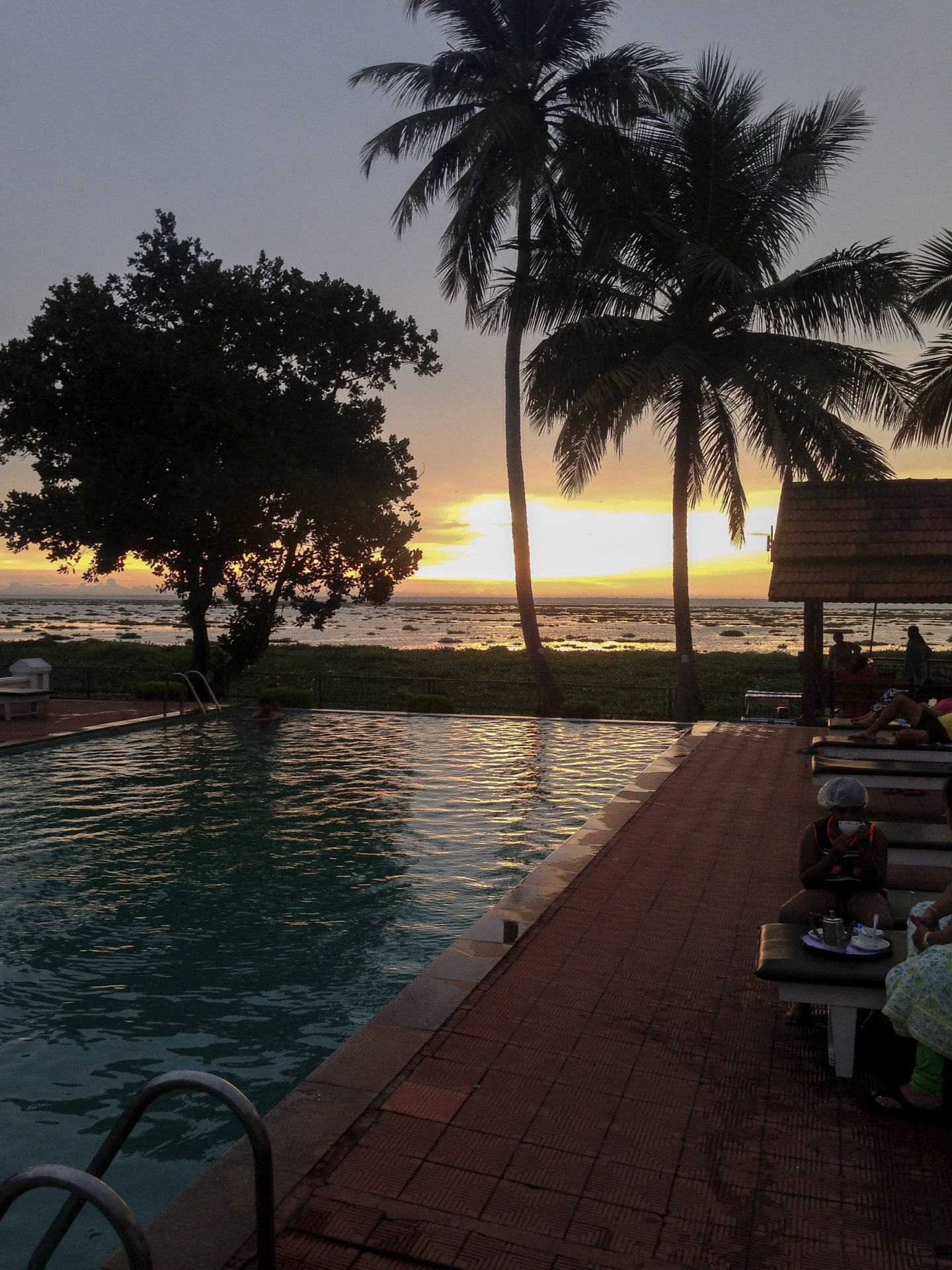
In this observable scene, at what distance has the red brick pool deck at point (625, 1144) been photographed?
366 centimetres

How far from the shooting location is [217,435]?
2347cm

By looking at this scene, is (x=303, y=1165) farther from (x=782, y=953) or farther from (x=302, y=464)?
(x=302, y=464)

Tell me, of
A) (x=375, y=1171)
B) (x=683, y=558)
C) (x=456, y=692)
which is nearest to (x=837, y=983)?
(x=375, y=1171)

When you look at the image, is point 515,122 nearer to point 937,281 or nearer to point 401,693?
point 937,281

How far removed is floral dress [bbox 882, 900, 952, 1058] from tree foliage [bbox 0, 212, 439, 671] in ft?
67.0

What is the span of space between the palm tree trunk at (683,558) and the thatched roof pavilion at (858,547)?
4.80 meters

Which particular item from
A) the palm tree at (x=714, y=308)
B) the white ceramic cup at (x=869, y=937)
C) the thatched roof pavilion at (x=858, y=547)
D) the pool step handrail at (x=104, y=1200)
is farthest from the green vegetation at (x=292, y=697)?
the pool step handrail at (x=104, y=1200)

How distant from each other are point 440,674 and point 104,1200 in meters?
43.7

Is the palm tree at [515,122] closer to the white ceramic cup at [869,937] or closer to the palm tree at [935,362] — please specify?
the palm tree at [935,362]

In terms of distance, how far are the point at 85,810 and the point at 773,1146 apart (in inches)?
422

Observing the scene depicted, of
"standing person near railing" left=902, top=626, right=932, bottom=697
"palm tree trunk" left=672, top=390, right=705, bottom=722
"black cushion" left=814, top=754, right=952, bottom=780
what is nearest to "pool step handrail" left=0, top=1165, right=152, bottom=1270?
"black cushion" left=814, top=754, right=952, bottom=780

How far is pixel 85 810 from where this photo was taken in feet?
42.4

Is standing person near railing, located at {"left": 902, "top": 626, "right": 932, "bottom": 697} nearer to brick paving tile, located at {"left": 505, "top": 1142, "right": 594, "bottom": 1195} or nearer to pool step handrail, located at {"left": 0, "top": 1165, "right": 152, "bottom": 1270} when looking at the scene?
brick paving tile, located at {"left": 505, "top": 1142, "right": 594, "bottom": 1195}

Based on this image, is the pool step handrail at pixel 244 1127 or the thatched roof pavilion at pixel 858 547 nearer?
the pool step handrail at pixel 244 1127
